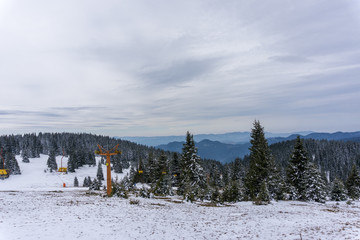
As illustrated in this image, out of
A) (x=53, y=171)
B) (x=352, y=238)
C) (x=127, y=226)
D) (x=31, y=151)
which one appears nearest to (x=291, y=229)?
(x=352, y=238)

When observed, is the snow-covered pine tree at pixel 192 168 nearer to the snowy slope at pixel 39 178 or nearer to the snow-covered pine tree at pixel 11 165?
the snowy slope at pixel 39 178

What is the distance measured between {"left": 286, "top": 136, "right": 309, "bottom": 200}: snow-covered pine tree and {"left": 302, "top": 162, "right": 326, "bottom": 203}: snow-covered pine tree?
1.03 meters

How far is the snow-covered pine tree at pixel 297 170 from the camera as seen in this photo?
34.5m

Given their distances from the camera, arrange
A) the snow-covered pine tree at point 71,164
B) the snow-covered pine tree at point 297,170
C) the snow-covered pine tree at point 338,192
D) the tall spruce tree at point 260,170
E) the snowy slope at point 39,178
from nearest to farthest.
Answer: the tall spruce tree at point 260,170, the snow-covered pine tree at point 297,170, the snow-covered pine tree at point 338,192, the snowy slope at point 39,178, the snow-covered pine tree at point 71,164

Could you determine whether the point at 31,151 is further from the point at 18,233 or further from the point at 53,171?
the point at 18,233

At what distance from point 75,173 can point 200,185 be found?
9104cm

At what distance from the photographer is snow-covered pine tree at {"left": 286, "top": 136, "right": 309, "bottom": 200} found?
34503 mm

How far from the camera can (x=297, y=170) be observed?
35906 millimetres

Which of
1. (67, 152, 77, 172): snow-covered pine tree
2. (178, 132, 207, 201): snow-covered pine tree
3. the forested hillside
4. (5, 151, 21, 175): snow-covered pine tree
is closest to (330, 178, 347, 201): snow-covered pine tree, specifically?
(178, 132, 207, 201): snow-covered pine tree

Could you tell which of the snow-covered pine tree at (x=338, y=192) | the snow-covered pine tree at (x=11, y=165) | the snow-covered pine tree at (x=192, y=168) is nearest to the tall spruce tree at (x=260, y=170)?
the snow-covered pine tree at (x=192, y=168)

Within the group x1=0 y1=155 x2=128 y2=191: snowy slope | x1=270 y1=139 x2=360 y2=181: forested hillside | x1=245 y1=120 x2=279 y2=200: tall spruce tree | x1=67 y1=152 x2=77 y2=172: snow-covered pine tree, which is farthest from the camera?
x1=270 y1=139 x2=360 y2=181: forested hillside

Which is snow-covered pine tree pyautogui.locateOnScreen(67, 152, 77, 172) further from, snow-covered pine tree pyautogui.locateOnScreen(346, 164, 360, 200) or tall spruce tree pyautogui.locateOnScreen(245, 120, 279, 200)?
snow-covered pine tree pyautogui.locateOnScreen(346, 164, 360, 200)

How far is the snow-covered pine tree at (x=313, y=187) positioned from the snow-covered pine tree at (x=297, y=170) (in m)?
1.03

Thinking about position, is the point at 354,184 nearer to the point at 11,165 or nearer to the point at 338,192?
the point at 338,192
